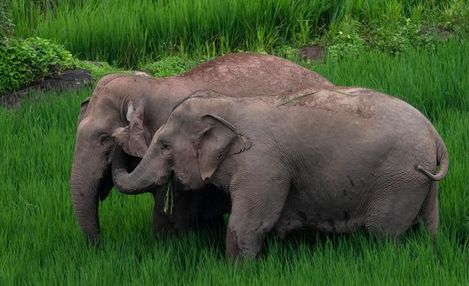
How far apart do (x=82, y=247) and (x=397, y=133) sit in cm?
166

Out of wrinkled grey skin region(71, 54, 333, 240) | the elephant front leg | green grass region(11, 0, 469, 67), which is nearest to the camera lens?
the elephant front leg

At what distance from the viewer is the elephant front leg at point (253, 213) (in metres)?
5.39

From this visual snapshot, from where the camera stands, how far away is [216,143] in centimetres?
551

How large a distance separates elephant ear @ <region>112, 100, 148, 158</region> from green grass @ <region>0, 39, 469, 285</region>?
0.47 meters

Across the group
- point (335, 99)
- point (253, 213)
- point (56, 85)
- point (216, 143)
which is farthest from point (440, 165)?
point (56, 85)

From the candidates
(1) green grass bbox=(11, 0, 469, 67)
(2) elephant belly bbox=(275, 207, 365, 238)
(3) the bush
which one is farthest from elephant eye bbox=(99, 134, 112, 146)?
(1) green grass bbox=(11, 0, 469, 67)

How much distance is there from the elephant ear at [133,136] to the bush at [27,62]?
3344 millimetres

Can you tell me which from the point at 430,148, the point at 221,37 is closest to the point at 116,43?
the point at 221,37

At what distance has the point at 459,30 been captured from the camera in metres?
9.41

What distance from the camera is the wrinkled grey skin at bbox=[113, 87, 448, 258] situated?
539 centimetres

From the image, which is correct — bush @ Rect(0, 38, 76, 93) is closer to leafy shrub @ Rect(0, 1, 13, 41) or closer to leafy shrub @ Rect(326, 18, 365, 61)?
leafy shrub @ Rect(0, 1, 13, 41)

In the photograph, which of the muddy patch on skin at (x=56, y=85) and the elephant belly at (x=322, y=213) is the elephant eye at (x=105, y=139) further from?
the muddy patch on skin at (x=56, y=85)

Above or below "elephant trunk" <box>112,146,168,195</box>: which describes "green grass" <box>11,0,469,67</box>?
below

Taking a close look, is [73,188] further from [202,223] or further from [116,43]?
[116,43]
